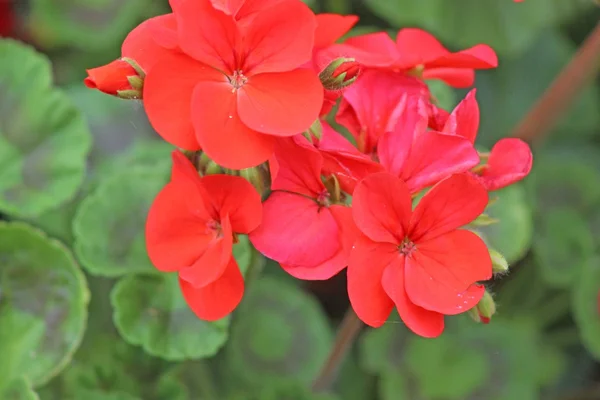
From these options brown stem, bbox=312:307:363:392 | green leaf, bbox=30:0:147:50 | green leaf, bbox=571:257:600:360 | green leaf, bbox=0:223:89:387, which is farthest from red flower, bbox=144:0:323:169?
green leaf, bbox=30:0:147:50

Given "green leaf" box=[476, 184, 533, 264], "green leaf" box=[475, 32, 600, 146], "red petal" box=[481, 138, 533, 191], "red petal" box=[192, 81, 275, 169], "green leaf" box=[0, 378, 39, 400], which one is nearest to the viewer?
"red petal" box=[192, 81, 275, 169]

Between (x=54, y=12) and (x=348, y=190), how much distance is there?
1.20 meters

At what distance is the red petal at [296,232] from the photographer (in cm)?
73

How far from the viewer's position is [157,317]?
1.03 m

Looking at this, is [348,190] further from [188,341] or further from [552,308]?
[552,308]

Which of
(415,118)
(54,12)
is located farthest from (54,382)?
(54,12)

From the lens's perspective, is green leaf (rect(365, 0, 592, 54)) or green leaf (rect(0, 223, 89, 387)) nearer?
green leaf (rect(0, 223, 89, 387))

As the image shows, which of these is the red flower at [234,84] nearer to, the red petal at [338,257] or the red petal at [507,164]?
the red petal at [338,257]

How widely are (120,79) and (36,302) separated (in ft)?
1.84

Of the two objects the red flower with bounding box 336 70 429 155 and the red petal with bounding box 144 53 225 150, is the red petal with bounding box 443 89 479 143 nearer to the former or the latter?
the red flower with bounding box 336 70 429 155

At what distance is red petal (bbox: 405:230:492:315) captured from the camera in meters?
0.71

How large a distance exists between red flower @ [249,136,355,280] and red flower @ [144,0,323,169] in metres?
0.04

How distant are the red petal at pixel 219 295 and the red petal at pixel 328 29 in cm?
26

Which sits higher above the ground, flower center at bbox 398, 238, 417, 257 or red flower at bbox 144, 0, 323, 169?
red flower at bbox 144, 0, 323, 169
